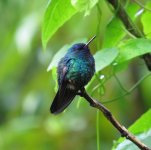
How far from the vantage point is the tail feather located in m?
1.01

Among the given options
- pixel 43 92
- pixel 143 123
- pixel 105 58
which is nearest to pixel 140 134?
pixel 143 123

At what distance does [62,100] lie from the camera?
1010 mm

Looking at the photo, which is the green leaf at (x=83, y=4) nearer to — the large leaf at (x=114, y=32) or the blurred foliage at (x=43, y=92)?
the large leaf at (x=114, y=32)

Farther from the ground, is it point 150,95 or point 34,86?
point 34,86

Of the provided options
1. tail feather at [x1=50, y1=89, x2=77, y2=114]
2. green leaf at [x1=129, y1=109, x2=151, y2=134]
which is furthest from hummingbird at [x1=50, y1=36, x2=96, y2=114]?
green leaf at [x1=129, y1=109, x2=151, y2=134]

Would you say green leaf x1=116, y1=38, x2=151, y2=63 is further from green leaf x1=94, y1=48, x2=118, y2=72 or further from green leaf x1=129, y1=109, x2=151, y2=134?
green leaf x1=129, y1=109, x2=151, y2=134

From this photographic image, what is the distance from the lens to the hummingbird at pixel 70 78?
3.30 feet

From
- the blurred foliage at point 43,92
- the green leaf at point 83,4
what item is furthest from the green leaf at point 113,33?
the blurred foliage at point 43,92

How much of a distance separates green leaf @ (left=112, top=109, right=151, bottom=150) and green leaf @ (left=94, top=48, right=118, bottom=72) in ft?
0.56

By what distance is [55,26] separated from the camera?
1.33m

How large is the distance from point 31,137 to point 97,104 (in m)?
2.15

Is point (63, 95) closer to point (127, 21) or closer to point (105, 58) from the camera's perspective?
point (105, 58)

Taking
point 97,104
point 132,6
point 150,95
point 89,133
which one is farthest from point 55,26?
point 89,133

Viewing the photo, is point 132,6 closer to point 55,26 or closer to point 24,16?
point 55,26
